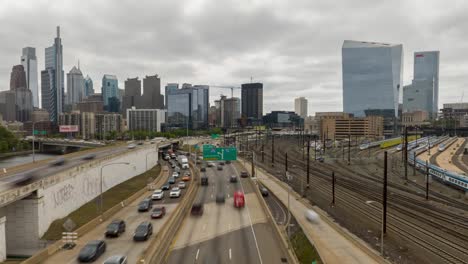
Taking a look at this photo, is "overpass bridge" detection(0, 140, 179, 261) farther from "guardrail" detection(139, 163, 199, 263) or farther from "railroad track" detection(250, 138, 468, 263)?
"railroad track" detection(250, 138, 468, 263)

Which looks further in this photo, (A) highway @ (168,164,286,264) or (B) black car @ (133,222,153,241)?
(B) black car @ (133,222,153,241)

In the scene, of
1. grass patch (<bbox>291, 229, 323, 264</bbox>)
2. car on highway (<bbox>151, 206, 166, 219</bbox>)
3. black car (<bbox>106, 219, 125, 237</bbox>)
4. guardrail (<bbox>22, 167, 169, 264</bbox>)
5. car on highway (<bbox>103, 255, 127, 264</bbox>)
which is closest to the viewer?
car on highway (<bbox>103, 255, 127, 264</bbox>)

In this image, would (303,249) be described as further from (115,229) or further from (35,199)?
Answer: (35,199)

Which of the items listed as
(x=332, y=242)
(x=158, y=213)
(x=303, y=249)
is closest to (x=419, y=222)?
(x=332, y=242)

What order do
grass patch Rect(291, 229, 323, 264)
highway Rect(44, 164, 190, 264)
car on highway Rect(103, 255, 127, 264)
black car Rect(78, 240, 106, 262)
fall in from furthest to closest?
grass patch Rect(291, 229, 323, 264) < highway Rect(44, 164, 190, 264) < black car Rect(78, 240, 106, 262) < car on highway Rect(103, 255, 127, 264)

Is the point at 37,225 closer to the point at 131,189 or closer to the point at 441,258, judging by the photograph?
the point at 131,189

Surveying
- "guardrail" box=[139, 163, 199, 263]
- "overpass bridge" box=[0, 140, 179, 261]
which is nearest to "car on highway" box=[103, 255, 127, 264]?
"guardrail" box=[139, 163, 199, 263]

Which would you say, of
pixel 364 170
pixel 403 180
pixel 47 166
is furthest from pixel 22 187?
pixel 364 170
